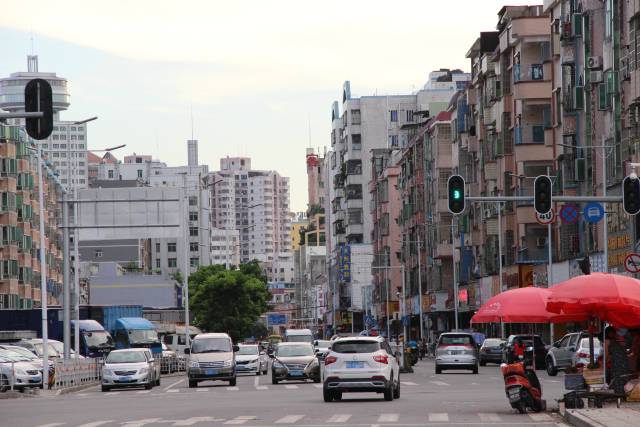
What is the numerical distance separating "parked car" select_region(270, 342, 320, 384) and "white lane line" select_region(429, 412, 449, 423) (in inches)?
932

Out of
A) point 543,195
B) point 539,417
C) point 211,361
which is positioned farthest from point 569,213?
point 539,417

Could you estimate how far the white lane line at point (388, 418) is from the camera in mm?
28295

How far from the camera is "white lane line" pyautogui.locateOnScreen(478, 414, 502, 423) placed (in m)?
27.9

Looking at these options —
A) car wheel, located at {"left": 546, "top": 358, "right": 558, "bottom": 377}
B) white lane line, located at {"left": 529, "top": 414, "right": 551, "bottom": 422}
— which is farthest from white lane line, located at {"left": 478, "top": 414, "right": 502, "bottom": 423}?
car wheel, located at {"left": 546, "top": 358, "right": 558, "bottom": 377}

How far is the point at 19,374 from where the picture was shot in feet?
174

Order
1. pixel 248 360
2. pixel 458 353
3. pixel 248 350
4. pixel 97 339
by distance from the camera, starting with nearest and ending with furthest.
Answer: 1. pixel 458 353
2. pixel 248 360
3. pixel 248 350
4. pixel 97 339

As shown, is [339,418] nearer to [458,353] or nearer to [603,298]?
[603,298]

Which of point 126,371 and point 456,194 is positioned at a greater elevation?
point 456,194

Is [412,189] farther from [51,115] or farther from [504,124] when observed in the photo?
[51,115]

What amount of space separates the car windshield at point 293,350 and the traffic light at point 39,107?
2957 cm

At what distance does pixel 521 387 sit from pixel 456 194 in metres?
7.93

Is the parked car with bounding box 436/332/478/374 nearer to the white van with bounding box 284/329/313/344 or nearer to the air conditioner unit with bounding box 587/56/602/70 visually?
the air conditioner unit with bounding box 587/56/602/70

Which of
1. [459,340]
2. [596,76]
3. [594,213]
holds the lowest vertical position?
[459,340]

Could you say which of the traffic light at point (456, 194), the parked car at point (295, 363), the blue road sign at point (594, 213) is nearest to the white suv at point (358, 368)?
the traffic light at point (456, 194)
